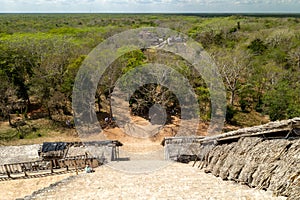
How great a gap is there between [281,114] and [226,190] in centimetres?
1419

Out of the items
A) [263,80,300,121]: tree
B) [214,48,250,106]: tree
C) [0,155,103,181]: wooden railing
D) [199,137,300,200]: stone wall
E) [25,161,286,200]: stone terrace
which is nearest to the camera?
[199,137,300,200]: stone wall

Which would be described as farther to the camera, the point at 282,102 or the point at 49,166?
the point at 282,102

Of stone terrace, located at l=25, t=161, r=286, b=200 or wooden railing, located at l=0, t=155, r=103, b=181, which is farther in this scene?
wooden railing, located at l=0, t=155, r=103, b=181

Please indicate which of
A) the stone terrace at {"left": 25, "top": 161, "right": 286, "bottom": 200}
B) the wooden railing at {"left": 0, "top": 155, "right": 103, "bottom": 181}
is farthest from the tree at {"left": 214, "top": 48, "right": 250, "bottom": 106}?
the wooden railing at {"left": 0, "top": 155, "right": 103, "bottom": 181}

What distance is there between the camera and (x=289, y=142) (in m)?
7.24

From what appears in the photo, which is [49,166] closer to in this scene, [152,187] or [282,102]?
[152,187]

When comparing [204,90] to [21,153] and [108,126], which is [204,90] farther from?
[21,153]

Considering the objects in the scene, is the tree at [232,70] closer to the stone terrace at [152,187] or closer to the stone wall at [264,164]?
the stone terrace at [152,187]

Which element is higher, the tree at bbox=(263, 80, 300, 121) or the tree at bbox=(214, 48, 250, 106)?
the tree at bbox=(214, 48, 250, 106)

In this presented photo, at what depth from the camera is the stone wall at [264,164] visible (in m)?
6.40

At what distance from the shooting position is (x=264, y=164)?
25.0ft

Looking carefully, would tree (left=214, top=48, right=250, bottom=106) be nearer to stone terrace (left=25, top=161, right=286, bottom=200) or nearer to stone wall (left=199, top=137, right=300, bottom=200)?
stone terrace (left=25, top=161, right=286, bottom=200)

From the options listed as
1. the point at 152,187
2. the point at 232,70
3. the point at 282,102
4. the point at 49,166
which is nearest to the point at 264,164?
the point at 152,187

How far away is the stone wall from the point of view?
6398mm
